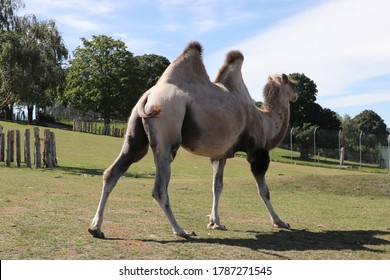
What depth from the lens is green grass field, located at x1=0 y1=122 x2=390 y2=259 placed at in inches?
266

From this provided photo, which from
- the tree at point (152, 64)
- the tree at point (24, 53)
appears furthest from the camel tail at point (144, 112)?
the tree at point (152, 64)

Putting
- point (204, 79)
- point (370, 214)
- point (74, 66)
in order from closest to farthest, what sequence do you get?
point (204, 79) < point (370, 214) < point (74, 66)

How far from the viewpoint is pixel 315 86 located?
230 feet

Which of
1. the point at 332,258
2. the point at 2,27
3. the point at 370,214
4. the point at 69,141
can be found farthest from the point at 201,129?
the point at 69,141

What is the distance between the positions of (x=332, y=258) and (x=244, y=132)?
120 inches

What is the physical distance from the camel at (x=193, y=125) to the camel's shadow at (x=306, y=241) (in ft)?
2.11

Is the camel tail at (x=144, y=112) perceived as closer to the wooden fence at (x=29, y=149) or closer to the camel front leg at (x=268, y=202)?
the camel front leg at (x=268, y=202)

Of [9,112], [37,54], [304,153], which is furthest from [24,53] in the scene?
[9,112]

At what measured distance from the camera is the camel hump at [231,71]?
9430 mm

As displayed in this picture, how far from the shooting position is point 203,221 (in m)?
9.91

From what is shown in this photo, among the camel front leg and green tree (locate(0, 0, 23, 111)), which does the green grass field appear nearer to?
the camel front leg

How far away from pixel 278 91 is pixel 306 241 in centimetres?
382

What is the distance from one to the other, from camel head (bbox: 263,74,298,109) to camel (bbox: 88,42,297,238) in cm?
54

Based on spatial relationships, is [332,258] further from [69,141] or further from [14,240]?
[69,141]
